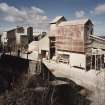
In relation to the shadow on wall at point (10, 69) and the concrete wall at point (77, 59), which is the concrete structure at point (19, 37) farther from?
the concrete wall at point (77, 59)

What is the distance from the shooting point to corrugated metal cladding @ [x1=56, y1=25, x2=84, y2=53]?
37328 mm

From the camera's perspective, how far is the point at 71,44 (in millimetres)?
39750

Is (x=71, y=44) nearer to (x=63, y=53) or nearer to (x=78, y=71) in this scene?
(x=63, y=53)

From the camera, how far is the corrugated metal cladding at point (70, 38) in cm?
3733

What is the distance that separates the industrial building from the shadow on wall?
7.91 metres

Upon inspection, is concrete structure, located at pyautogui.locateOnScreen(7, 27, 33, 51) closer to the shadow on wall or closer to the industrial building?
the shadow on wall

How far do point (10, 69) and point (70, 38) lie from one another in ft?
43.2

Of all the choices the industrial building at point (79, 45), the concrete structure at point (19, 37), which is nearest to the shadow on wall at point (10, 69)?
the industrial building at point (79, 45)

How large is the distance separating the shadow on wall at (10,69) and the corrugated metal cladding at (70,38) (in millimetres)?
8423

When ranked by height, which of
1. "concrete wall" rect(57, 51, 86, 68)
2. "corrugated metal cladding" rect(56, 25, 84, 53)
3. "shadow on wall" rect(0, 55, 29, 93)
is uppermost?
"corrugated metal cladding" rect(56, 25, 84, 53)

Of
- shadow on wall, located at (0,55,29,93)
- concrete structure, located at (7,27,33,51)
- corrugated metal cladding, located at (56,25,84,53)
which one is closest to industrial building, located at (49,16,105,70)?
corrugated metal cladding, located at (56,25,84,53)

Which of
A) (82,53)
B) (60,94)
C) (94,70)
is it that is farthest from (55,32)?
(60,94)

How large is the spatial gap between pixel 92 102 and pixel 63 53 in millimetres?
18423

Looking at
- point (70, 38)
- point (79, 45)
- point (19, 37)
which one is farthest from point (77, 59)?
point (19, 37)
